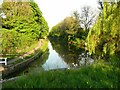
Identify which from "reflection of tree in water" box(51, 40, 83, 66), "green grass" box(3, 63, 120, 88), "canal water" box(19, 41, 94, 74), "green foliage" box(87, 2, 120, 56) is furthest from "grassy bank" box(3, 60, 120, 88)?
"reflection of tree in water" box(51, 40, 83, 66)

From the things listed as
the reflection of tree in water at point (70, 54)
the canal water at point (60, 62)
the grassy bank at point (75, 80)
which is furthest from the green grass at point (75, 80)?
the reflection of tree in water at point (70, 54)

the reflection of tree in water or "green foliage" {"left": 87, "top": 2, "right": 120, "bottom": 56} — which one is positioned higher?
"green foliage" {"left": 87, "top": 2, "right": 120, "bottom": 56}

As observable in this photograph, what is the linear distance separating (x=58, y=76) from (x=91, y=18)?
4971 cm

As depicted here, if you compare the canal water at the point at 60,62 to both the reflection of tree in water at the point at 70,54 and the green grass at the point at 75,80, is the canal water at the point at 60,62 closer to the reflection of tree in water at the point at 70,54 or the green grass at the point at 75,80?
the reflection of tree in water at the point at 70,54

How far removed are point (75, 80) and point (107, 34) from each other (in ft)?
20.3

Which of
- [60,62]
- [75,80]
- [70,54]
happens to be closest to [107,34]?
[75,80]

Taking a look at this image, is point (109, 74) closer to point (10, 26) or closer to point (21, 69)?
point (21, 69)

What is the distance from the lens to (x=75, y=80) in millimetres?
6707

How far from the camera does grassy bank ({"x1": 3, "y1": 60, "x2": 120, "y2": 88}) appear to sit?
20.3 feet

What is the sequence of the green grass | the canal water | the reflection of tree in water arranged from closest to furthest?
the green grass → the canal water → the reflection of tree in water

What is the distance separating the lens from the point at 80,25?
57656mm

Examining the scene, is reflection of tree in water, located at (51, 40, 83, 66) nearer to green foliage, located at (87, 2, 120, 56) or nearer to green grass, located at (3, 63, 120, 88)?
green foliage, located at (87, 2, 120, 56)

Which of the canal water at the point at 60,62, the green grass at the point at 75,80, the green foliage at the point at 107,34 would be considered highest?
the green foliage at the point at 107,34

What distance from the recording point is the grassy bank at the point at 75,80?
6.18 metres
